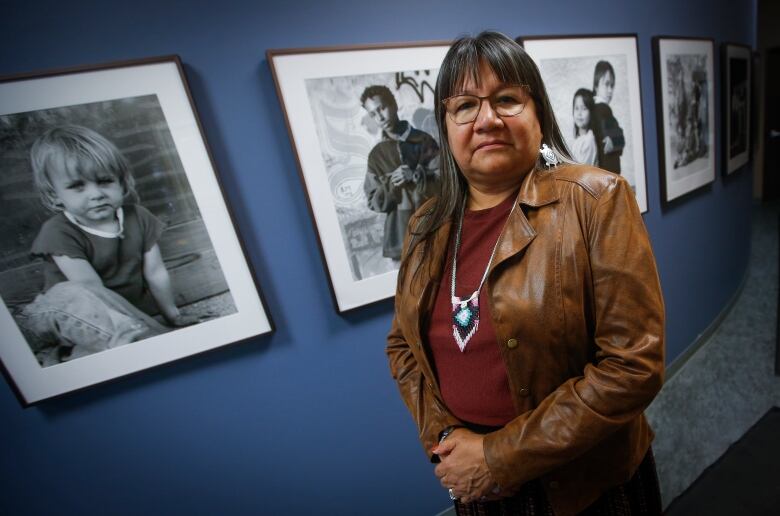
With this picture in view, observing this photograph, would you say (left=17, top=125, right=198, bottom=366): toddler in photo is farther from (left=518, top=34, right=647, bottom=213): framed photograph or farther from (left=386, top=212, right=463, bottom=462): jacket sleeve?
(left=518, top=34, right=647, bottom=213): framed photograph

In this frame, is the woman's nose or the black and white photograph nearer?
the woman's nose

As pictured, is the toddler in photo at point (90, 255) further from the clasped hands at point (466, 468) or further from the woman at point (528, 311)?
the clasped hands at point (466, 468)

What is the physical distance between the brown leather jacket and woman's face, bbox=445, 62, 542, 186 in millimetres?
56

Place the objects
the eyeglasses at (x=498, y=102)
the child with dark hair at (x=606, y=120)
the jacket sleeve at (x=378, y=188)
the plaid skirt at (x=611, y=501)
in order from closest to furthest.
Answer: the eyeglasses at (x=498, y=102)
the plaid skirt at (x=611, y=501)
the jacket sleeve at (x=378, y=188)
the child with dark hair at (x=606, y=120)

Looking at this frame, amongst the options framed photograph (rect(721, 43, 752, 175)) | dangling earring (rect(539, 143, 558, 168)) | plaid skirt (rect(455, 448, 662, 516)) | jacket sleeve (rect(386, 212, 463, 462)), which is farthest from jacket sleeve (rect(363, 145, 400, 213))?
framed photograph (rect(721, 43, 752, 175))

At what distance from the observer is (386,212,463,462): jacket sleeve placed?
914mm

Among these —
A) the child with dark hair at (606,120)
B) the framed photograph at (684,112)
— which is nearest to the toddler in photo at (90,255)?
the child with dark hair at (606,120)

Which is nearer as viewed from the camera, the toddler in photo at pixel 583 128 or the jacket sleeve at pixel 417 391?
the jacket sleeve at pixel 417 391

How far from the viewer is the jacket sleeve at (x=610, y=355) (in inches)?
24.4

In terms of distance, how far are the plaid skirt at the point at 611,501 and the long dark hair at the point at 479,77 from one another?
700 mm

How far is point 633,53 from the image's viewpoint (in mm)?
1764

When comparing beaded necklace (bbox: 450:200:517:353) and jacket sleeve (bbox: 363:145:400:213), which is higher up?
jacket sleeve (bbox: 363:145:400:213)

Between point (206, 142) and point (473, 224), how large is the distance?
2.87ft

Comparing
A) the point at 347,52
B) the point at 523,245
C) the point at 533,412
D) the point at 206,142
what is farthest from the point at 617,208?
the point at 206,142
